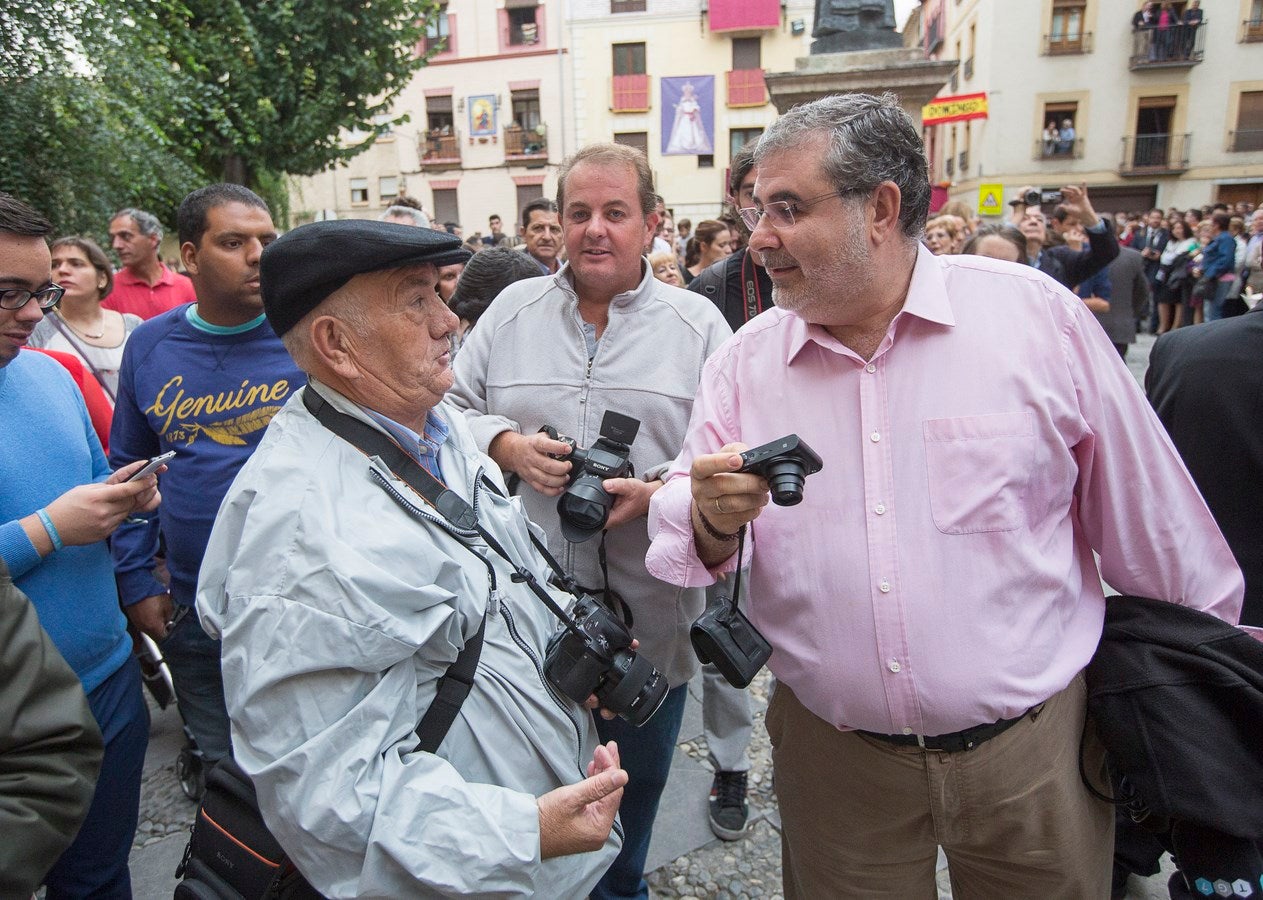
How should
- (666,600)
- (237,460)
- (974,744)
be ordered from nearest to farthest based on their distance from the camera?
(974,744) → (666,600) → (237,460)

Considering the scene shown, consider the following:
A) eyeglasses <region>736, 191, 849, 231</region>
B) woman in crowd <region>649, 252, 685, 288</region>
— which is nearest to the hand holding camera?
eyeglasses <region>736, 191, 849, 231</region>

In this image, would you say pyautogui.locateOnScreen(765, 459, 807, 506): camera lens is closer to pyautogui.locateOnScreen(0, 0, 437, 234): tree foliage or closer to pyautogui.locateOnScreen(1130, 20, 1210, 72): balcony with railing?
pyautogui.locateOnScreen(0, 0, 437, 234): tree foliage

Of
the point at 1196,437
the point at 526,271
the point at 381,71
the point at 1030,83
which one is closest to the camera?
the point at 1196,437

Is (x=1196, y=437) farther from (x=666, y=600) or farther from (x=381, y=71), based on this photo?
(x=381, y=71)

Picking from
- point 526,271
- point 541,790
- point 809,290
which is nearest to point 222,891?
point 541,790

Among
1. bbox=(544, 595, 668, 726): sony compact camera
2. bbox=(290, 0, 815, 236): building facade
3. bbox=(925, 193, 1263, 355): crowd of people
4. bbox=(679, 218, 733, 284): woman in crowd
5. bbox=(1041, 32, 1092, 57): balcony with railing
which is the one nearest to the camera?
bbox=(544, 595, 668, 726): sony compact camera

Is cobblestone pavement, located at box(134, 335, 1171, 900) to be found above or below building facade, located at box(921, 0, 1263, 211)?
below

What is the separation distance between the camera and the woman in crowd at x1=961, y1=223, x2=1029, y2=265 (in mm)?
4406

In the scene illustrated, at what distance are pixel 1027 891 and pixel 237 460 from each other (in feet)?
7.69

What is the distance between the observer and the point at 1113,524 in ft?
5.34

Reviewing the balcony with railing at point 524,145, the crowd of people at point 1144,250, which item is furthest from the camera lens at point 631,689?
the balcony with railing at point 524,145

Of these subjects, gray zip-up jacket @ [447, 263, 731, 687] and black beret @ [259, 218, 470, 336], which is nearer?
black beret @ [259, 218, 470, 336]

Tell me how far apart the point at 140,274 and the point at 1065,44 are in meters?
27.7

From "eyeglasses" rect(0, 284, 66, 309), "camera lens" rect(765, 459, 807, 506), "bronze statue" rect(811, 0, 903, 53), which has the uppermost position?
"bronze statue" rect(811, 0, 903, 53)
